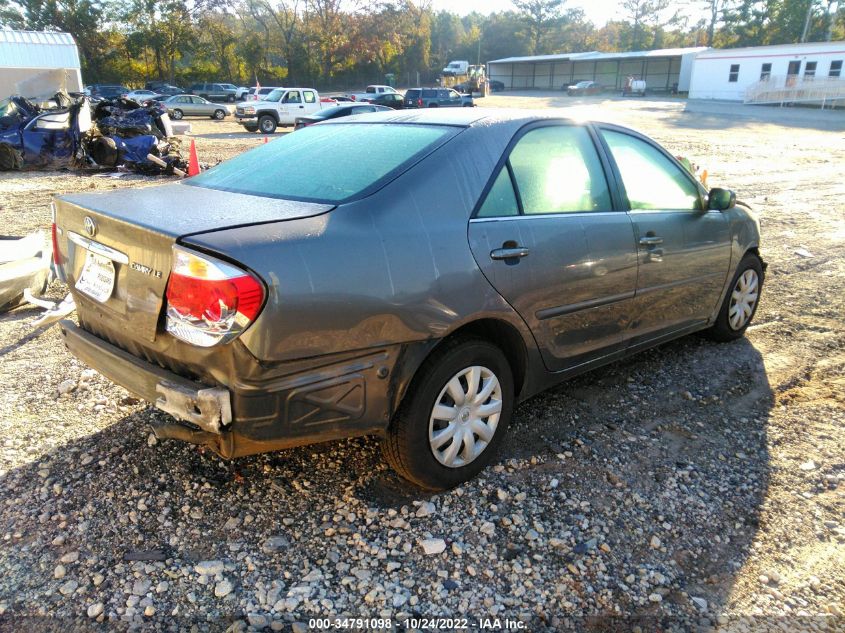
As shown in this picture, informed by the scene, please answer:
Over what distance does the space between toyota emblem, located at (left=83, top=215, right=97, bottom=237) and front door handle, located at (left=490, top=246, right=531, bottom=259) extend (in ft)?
5.57

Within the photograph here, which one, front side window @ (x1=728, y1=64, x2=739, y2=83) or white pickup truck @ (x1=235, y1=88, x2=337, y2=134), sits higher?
front side window @ (x1=728, y1=64, x2=739, y2=83)

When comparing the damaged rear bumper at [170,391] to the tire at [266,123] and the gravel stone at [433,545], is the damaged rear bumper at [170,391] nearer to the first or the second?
the gravel stone at [433,545]

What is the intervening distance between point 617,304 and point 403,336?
1.52 m

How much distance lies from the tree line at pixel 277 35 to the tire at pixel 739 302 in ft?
180

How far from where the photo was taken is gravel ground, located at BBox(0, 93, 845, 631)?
93.1 inches

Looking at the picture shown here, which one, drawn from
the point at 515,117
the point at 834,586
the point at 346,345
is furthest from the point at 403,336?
the point at 834,586

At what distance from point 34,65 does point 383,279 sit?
2859 cm

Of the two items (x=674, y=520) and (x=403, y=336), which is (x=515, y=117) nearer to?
(x=403, y=336)

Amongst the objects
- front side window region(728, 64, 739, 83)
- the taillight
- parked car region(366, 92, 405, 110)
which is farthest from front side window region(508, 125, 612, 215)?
front side window region(728, 64, 739, 83)

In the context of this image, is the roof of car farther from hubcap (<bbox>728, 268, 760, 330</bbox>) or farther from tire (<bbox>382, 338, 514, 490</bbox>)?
hubcap (<bbox>728, 268, 760, 330</bbox>)

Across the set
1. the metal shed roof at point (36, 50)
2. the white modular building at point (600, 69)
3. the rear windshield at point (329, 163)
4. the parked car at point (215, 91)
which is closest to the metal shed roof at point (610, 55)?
the white modular building at point (600, 69)

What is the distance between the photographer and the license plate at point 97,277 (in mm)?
2705

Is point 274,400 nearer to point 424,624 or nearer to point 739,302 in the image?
point 424,624

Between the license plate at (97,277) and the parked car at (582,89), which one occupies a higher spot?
the parked car at (582,89)
